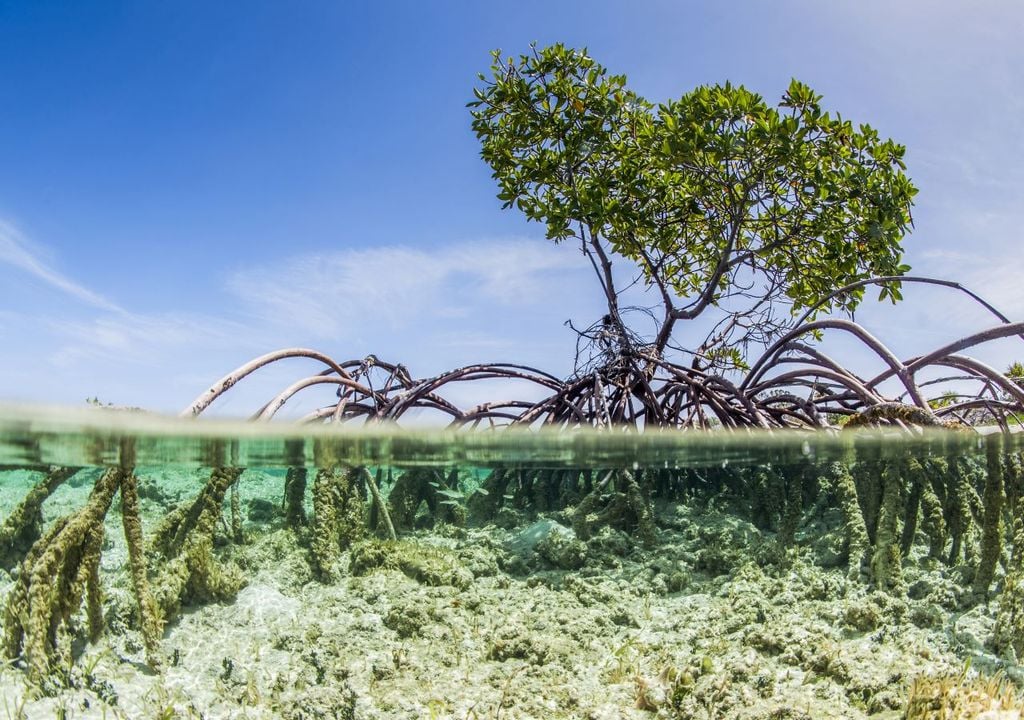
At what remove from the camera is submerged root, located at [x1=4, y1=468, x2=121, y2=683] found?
2729 millimetres

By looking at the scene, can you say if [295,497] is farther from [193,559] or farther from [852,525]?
[852,525]

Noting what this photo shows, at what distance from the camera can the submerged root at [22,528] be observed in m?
3.41

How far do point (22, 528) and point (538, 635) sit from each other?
8.72ft

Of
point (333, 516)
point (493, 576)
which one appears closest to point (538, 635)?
point (493, 576)

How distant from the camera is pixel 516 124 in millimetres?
7305

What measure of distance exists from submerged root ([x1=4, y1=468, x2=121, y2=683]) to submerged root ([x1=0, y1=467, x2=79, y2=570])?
0.69 m

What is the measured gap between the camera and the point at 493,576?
3.51 meters

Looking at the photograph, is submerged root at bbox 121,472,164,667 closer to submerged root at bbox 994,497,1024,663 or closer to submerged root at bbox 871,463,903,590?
submerged root at bbox 871,463,903,590

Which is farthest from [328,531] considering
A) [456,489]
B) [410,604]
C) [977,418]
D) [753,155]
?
[977,418]

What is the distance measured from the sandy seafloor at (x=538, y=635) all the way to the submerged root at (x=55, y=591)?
0.38ft

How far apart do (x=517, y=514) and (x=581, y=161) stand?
461 centimetres

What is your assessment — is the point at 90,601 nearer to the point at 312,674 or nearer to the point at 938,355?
the point at 312,674

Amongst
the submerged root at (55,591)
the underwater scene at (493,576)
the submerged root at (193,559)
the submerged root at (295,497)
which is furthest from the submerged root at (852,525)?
the submerged root at (55,591)

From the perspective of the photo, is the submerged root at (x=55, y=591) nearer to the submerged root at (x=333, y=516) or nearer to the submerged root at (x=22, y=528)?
the submerged root at (x=22, y=528)
